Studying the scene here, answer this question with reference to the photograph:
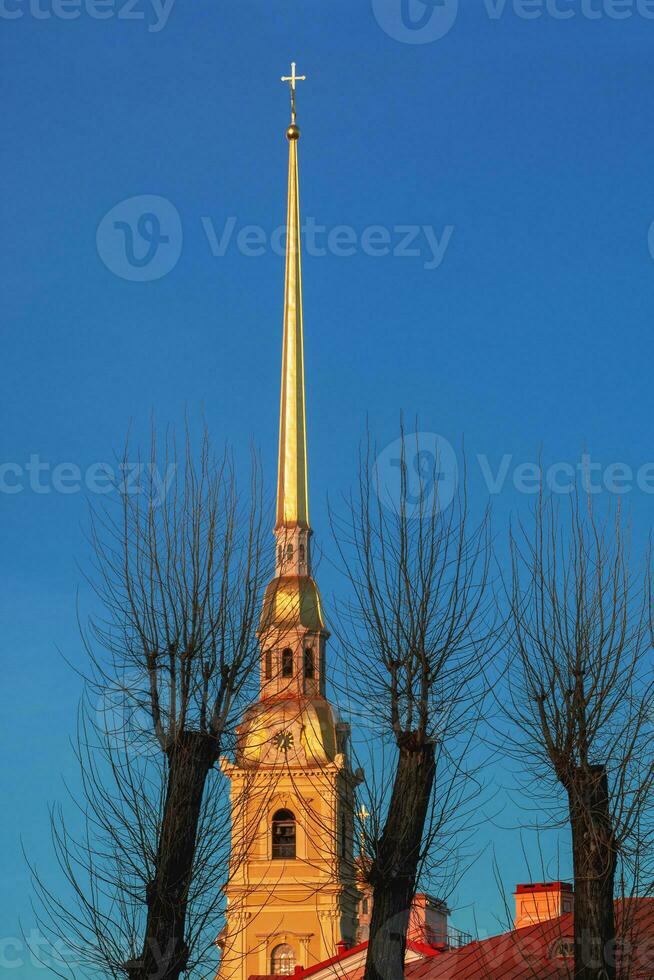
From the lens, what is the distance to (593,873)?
2053 centimetres

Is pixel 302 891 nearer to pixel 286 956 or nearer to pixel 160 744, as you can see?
pixel 286 956

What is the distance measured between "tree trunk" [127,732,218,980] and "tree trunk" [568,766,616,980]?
15.0ft

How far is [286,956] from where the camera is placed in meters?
69.7

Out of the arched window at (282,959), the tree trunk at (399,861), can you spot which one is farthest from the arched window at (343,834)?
the arched window at (282,959)

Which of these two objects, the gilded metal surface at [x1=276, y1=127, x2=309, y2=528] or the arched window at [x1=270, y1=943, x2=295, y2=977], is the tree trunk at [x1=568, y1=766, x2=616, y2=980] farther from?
the gilded metal surface at [x1=276, y1=127, x2=309, y2=528]

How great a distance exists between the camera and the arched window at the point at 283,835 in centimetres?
6944

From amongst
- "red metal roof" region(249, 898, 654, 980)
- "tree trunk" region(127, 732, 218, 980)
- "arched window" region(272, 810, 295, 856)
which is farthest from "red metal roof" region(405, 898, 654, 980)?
"arched window" region(272, 810, 295, 856)

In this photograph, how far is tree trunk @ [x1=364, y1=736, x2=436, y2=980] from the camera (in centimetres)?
2069

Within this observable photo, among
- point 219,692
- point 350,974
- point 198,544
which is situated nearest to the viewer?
point 219,692

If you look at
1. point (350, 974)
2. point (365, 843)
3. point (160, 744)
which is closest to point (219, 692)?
point (160, 744)

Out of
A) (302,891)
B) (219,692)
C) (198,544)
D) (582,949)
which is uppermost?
(302,891)

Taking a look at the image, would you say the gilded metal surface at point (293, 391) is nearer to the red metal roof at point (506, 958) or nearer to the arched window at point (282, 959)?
the arched window at point (282, 959)

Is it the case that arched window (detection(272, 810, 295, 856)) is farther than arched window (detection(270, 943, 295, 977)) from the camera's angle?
Yes

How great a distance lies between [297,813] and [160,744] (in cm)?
4906
